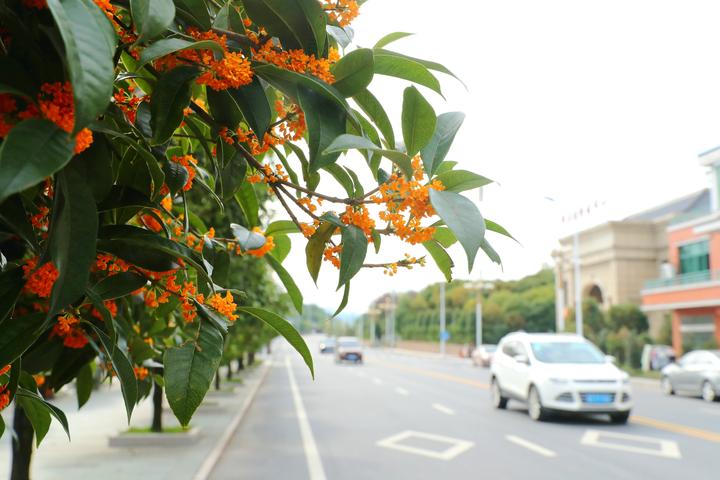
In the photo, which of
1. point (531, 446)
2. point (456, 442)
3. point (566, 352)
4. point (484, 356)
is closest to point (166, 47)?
point (531, 446)

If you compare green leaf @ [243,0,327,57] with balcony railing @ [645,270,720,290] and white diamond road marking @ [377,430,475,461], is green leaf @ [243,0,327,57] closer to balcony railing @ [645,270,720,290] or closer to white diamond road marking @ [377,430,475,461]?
white diamond road marking @ [377,430,475,461]

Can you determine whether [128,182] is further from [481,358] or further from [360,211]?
[481,358]

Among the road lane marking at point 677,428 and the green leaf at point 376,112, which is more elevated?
the green leaf at point 376,112

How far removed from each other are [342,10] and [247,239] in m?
0.68

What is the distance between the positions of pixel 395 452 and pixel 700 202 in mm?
47775

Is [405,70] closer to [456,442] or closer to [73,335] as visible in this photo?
[73,335]

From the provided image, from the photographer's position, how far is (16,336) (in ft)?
4.30

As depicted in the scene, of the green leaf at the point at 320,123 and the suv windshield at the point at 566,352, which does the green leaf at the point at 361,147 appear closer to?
the green leaf at the point at 320,123

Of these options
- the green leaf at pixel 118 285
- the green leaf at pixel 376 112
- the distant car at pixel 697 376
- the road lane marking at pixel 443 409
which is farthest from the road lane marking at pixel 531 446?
the distant car at pixel 697 376

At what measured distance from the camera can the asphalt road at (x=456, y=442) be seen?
8891mm

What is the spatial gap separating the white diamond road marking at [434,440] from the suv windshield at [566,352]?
12.5 ft

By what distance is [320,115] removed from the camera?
126 centimetres

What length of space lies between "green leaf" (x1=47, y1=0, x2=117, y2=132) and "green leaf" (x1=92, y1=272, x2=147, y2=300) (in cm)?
63

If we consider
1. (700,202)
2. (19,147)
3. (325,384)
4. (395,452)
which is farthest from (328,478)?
(700,202)
